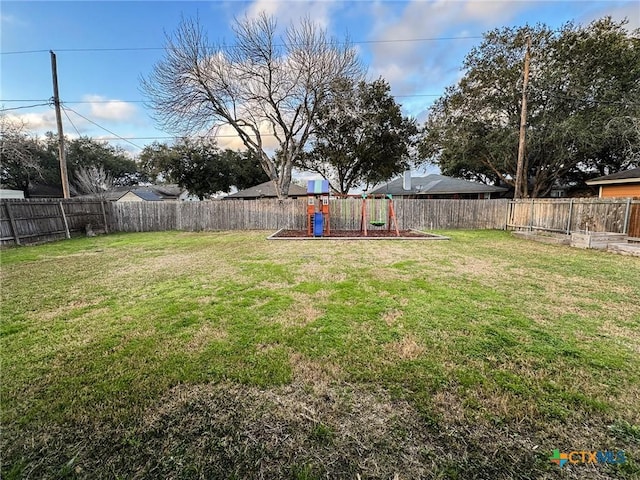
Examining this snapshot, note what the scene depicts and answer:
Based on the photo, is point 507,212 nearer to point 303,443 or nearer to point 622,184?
point 622,184

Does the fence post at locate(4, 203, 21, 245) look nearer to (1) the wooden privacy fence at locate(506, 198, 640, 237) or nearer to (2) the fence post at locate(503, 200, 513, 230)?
(1) the wooden privacy fence at locate(506, 198, 640, 237)

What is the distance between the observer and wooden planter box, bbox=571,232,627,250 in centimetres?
664

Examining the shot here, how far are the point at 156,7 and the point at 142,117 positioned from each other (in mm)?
6074

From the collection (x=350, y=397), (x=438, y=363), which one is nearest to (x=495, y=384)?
(x=438, y=363)

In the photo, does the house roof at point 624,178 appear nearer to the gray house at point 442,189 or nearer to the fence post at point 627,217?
the fence post at point 627,217

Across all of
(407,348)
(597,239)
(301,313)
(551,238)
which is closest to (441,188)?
(551,238)

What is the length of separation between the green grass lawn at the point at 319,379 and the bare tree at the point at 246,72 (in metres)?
11.3

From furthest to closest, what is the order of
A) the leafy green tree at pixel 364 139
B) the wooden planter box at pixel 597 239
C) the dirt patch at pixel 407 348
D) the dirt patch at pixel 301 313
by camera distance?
the leafy green tree at pixel 364 139, the wooden planter box at pixel 597 239, the dirt patch at pixel 301 313, the dirt patch at pixel 407 348

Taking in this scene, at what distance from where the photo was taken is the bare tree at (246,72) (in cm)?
1179

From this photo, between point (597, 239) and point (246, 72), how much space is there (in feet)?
44.8

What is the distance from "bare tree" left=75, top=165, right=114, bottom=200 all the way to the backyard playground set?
2333cm

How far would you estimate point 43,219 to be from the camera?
A: 8812 millimetres

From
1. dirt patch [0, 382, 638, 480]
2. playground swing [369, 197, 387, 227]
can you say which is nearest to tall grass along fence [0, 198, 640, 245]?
playground swing [369, 197, 387, 227]

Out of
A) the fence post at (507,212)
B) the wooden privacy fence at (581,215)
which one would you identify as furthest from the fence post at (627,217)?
the fence post at (507,212)
